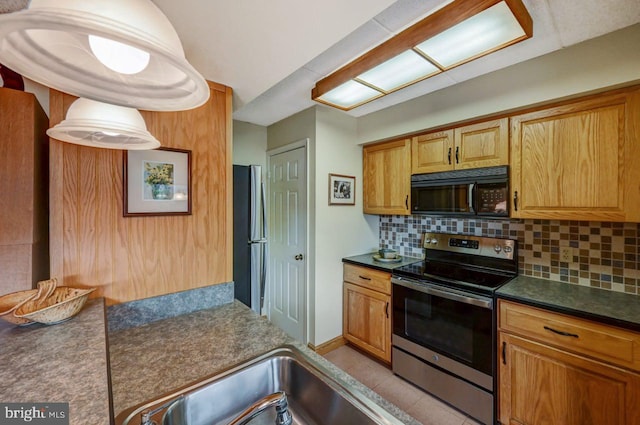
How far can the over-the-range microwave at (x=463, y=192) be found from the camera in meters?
1.88

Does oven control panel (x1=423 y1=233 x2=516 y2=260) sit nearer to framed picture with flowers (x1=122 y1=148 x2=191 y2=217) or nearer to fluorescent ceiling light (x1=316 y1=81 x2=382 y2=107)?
fluorescent ceiling light (x1=316 y1=81 x2=382 y2=107)

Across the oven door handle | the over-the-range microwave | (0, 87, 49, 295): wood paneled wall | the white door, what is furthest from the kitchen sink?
the over-the-range microwave

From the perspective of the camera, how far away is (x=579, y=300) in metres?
1.53

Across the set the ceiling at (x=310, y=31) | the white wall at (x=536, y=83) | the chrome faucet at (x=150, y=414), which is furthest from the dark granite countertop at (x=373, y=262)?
the chrome faucet at (x=150, y=414)

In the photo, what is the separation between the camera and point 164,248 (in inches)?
54.8

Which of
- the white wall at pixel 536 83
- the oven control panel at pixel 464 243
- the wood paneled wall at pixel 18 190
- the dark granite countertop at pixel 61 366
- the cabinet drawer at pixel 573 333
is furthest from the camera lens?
the oven control panel at pixel 464 243

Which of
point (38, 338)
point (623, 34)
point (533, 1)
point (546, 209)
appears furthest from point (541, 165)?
point (38, 338)

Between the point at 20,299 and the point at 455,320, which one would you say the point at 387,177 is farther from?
the point at 20,299

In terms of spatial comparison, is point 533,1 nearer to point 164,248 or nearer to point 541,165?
point 541,165

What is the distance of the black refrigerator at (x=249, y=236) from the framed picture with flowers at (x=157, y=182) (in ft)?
3.44

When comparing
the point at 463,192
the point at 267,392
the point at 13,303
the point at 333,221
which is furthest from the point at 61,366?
the point at 463,192

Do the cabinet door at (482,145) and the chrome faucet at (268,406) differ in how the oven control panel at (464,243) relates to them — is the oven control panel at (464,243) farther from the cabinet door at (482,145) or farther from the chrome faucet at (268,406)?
the chrome faucet at (268,406)

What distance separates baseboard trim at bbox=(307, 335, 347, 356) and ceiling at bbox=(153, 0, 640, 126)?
2.23 metres

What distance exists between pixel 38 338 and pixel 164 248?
1.88ft
